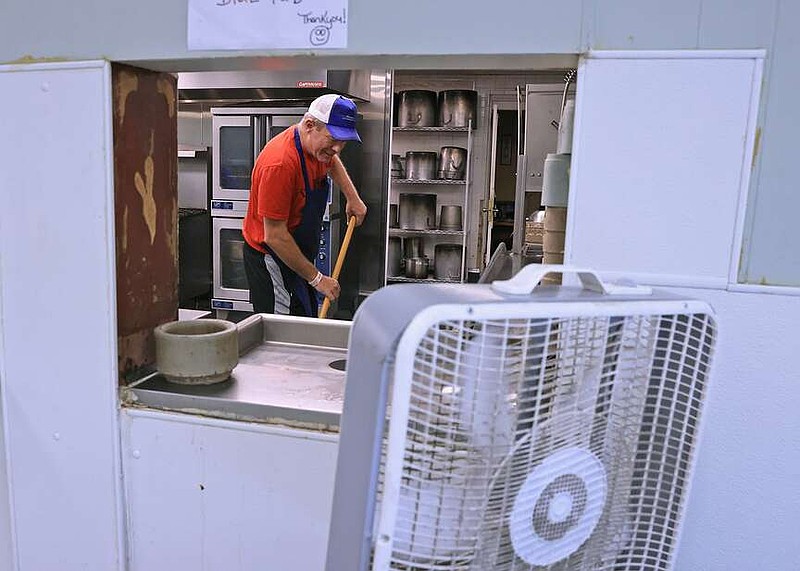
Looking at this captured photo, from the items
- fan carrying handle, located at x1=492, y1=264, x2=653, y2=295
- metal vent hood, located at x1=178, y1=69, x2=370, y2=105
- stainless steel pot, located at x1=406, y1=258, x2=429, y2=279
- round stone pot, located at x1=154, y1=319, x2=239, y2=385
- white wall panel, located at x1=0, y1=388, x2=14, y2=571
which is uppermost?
metal vent hood, located at x1=178, y1=69, x2=370, y2=105

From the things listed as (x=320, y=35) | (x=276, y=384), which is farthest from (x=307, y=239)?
(x=320, y=35)

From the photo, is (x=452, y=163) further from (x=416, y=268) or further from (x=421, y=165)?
(x=416, y=268)

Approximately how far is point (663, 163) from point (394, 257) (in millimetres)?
4853

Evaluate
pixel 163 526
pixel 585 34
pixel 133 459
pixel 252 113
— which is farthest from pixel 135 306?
pixel 252 113

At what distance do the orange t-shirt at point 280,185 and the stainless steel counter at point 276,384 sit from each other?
76 centimetres

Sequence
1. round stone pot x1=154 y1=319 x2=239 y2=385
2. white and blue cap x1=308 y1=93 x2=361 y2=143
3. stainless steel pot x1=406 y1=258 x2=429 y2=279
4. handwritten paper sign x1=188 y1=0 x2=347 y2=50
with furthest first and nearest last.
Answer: stainless steel pot x1=406 y1=258 x2=429 y2=279
white and blue cap x1=308 y1=93 x2=361 y2=143
round stone pot x1=154 y1=319 x2=239 y2=385
handwritten paper sign x1=188 y1=0 x2=347 y2=50

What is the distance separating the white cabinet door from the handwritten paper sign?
503mm

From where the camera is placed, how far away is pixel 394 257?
6129mm

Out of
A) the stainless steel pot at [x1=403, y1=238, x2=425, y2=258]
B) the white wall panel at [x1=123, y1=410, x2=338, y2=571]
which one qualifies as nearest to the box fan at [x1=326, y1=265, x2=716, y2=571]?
the white wall panel at [x1=123, y1=410, x2=338, y2=571]

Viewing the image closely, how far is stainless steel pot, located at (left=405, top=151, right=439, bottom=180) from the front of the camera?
6078 millimetres

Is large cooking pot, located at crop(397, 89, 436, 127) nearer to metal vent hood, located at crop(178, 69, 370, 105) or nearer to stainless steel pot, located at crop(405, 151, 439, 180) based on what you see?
stainless steel pot, located at crop(405, 151, 439, 180)

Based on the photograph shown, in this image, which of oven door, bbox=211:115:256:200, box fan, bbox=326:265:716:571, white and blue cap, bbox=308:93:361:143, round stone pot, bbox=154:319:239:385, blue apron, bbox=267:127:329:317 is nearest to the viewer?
box fan, bbox=326:265:716:571

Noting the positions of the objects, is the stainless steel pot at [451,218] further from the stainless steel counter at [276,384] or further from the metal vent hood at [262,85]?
the stainless steel counter at [276,384]

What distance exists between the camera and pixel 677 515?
0.94 meters
